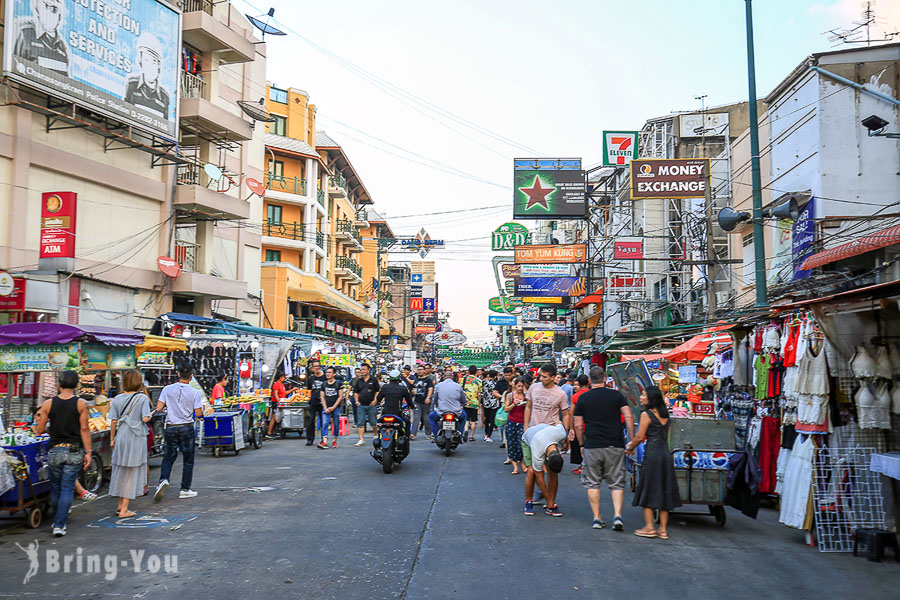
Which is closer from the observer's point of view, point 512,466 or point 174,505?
point 174,505

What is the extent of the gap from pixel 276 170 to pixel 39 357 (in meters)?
35.0

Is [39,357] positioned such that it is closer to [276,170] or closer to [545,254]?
[545,254]

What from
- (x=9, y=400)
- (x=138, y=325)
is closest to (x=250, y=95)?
(x=138, y=325)

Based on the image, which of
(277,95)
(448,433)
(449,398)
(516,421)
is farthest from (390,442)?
(277,95)

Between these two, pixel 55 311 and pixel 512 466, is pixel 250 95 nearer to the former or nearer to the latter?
pixel 55 311

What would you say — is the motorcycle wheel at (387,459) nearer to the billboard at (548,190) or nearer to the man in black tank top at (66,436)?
the man in black tank top at (66,436)

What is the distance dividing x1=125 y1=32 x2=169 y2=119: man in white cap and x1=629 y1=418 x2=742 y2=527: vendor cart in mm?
18968

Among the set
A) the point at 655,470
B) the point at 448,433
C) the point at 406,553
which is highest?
the point at 655,470

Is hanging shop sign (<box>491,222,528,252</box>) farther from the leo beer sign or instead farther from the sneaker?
the sneaker

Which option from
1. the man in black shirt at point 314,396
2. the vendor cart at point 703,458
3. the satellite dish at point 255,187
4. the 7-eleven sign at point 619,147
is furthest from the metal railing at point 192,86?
the vendor cart at point 703,458

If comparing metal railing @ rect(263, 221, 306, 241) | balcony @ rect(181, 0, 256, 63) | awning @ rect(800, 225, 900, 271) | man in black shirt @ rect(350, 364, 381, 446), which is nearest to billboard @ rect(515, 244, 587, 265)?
balcony @ rect(181, 0, 256, 63)

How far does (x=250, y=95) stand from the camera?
3231 centimetres

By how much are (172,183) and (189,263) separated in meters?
3.28

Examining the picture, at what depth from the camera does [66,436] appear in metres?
8.66
